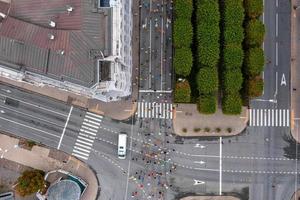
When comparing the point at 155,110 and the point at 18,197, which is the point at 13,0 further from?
the point at 18,197

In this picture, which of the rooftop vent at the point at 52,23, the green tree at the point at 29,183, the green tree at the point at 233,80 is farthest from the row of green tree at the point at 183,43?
the green tree at the point at 29,183

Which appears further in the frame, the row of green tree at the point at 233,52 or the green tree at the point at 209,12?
the row of green tree at the point at 233,52

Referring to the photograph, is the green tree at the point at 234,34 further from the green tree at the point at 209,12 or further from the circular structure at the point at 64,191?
the circular structure at the point at 64,191

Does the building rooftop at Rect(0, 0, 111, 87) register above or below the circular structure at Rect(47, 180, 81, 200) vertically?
above

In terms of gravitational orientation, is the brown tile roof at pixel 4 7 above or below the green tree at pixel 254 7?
below

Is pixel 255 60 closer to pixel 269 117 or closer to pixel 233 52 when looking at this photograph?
pixel 233 52

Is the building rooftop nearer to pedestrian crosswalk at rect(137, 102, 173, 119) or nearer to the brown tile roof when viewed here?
the brown tile roof

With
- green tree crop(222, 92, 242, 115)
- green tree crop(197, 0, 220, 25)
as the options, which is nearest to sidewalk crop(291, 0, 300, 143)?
green tree crop(222, 92, 242, 115)
